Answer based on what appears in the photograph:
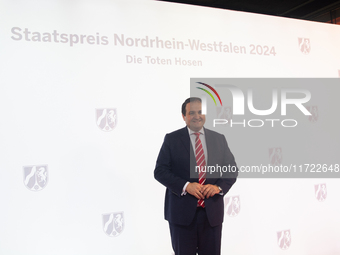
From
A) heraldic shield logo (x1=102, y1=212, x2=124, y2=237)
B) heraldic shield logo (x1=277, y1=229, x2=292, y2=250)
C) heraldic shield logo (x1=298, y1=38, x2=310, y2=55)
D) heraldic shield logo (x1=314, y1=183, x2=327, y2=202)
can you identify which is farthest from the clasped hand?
heraldic shield logo (x1=298, y1=38, x2=310, y2=55)

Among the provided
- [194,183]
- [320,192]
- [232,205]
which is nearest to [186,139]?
[194,183]

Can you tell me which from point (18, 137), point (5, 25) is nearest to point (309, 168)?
point (18, 137)

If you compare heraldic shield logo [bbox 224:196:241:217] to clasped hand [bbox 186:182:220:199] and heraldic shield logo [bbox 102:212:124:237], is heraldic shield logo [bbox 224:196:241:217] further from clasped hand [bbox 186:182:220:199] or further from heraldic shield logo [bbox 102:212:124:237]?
heraldic shield logo [bbox 102:212:124:237]

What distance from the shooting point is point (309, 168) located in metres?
3.38

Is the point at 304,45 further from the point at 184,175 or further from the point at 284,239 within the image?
the point at 184,175

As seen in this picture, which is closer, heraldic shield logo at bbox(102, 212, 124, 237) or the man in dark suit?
the man in dark suit

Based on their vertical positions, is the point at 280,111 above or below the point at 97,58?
below

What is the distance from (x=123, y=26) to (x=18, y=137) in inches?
49.2

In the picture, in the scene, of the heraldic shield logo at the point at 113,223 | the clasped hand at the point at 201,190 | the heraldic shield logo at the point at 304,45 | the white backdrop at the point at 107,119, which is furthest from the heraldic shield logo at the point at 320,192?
the heraldic shield logo at the point at 113,223

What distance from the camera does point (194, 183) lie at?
7.10 feet

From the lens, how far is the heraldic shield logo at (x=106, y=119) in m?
2.62

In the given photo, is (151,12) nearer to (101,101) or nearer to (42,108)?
(101,101)

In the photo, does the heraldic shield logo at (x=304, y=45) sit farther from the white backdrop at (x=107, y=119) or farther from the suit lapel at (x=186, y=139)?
the suit lapel at (x=186, y=139)

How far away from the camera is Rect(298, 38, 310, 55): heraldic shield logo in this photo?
11.3 feet
